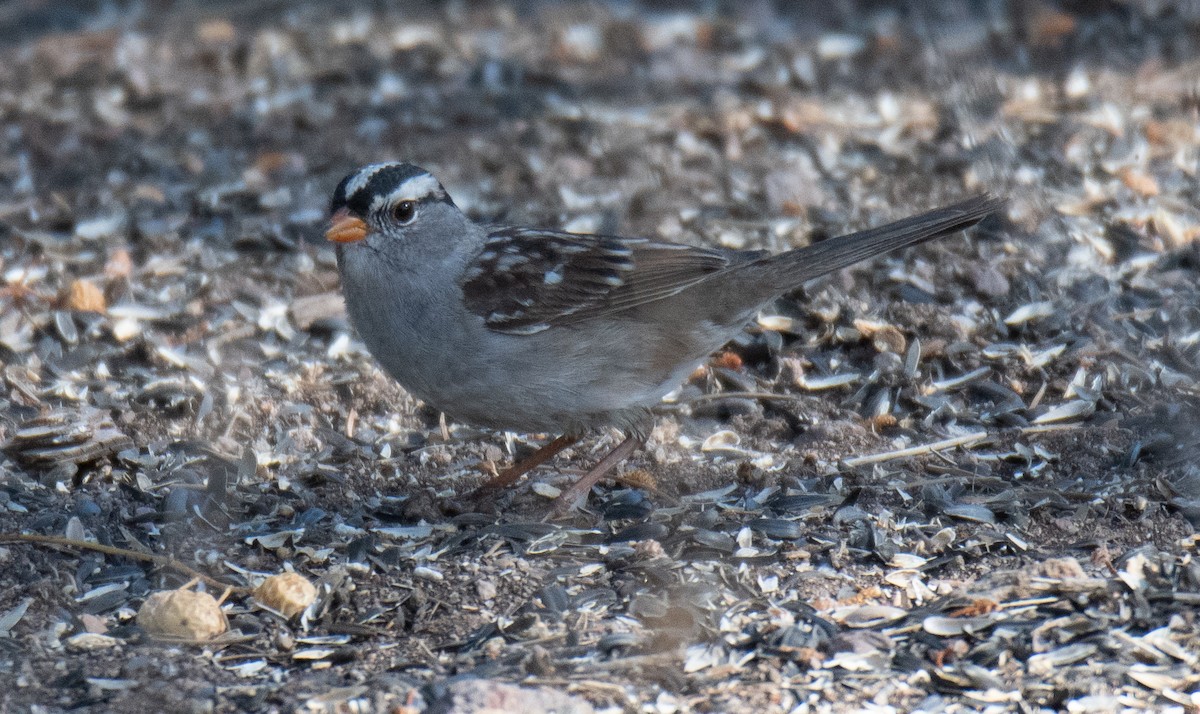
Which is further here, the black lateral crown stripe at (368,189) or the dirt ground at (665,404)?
the black lateral crown stripe at (368,189)

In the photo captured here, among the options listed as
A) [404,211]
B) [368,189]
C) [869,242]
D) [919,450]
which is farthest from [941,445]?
[368,189]

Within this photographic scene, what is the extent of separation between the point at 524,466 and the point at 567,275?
1.88ft

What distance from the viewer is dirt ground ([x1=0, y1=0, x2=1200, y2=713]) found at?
3121 millimetres

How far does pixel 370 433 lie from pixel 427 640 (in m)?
1.22

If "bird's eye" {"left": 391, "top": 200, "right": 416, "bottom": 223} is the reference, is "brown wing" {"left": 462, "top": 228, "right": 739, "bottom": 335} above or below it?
below

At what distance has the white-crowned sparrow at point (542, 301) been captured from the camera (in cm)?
385

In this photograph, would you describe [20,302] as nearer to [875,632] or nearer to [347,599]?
[347,599]

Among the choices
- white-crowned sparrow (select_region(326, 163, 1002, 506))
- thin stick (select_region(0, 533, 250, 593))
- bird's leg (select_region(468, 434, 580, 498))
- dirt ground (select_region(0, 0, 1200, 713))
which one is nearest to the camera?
dirt ground (select_region(0, 0, 1200, 713))

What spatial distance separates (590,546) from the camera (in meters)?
3.67

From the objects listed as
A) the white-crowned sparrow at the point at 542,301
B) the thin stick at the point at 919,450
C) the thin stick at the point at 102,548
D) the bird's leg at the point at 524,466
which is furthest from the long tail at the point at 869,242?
the thin stick at the point at 102,548

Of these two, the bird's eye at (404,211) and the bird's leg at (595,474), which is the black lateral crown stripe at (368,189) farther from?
the bird's leg at (595,474)

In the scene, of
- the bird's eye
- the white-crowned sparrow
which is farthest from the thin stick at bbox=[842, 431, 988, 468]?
the bird's eye

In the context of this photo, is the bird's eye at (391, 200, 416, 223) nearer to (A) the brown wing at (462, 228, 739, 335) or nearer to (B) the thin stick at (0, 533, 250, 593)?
(A) the brown wing at (462, 228, 739, 335)

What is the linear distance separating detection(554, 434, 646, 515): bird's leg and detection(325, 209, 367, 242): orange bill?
3.05ft
